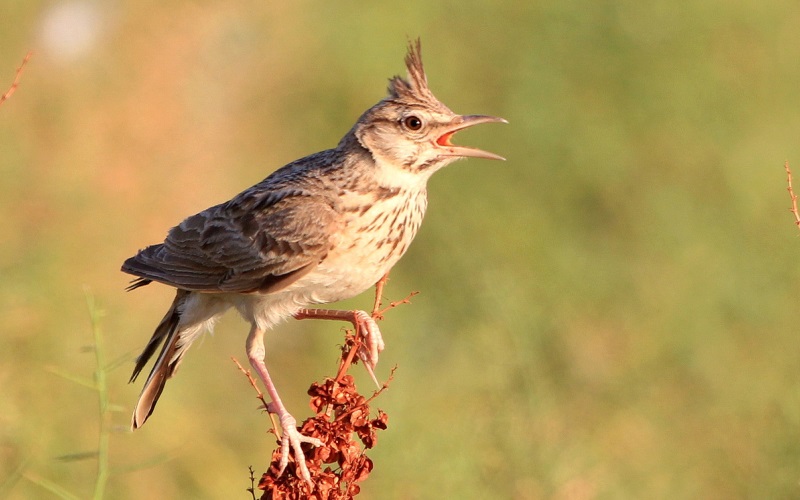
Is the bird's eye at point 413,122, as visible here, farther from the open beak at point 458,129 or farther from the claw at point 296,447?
the claw at point 296,447

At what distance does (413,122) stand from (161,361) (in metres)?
1.53

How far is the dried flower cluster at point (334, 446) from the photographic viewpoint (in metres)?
4.50

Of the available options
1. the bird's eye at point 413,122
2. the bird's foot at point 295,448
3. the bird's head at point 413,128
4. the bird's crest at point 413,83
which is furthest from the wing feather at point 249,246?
the bird's foot at point 295,448

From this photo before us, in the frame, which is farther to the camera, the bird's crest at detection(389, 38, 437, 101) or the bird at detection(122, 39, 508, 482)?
the bird's crest at detection(389, 38, 437, 101)

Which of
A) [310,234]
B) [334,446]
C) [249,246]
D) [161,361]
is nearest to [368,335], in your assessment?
[334,446]

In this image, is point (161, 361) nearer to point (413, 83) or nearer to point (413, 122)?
point (413, 122)

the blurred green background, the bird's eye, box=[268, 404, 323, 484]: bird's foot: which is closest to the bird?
the bird's eye

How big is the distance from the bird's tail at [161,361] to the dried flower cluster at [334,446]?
152cm

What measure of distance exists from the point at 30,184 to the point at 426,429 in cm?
333

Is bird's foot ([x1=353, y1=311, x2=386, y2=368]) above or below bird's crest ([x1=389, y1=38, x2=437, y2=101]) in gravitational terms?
below

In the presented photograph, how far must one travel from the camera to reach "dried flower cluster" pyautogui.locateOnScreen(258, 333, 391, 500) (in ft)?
14.8

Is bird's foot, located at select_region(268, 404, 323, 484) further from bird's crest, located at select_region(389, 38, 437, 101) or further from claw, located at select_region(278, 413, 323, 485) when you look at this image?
bird's crest, located at select_region(389, 38, 437, 101)

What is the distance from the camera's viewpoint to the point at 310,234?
5.61 meters

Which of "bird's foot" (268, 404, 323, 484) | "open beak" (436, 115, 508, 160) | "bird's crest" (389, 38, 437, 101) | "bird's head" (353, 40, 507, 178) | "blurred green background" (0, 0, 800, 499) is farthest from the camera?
"blurred green background" (0, 0, 800, 499)
